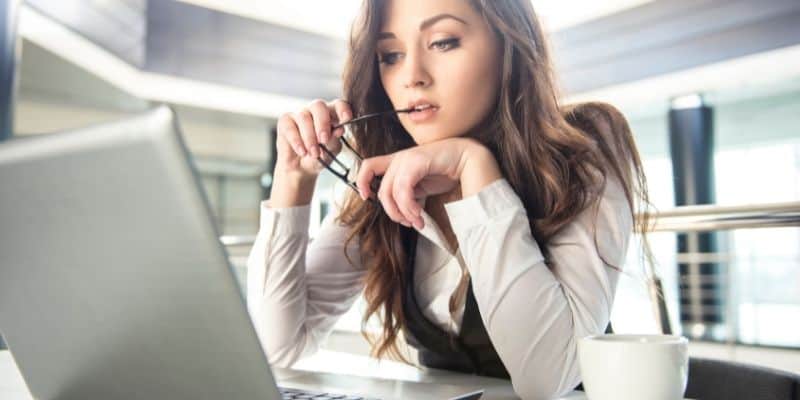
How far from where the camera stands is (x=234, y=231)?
6.63 m

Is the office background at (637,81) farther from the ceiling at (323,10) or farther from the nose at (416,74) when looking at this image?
the nose at (416,74)

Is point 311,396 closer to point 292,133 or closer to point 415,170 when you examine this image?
point 415,170

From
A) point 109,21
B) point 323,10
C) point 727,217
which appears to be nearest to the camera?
point 727,217

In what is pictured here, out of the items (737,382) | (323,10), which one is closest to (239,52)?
(323,10)

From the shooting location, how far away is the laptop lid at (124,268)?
14.4 inches

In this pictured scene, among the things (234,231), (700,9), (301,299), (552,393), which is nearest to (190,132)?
(234,231)

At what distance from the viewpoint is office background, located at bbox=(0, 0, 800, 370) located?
150 inches

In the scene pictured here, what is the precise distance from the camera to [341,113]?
101 centimetres

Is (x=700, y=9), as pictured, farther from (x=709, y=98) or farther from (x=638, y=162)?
(x=638, y=162)

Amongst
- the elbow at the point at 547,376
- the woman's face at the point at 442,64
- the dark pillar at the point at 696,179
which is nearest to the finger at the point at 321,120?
the woman's face at the point at 442,64

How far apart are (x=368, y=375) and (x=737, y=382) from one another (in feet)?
1.35

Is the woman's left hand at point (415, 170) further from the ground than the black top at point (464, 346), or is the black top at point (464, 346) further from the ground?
the woman's left hand at point (415, 170)

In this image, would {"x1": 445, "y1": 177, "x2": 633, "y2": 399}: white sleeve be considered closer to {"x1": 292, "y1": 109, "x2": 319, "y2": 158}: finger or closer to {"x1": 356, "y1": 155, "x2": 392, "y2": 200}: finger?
{"x1": 356, "y1": 155, "x2": 392, "y2": 200}: finger

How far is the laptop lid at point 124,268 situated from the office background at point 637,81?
3.08 m
